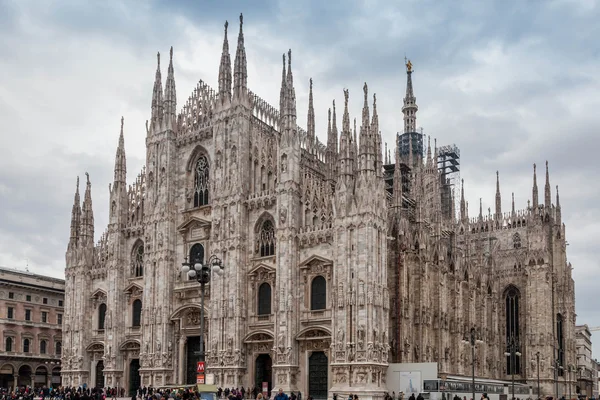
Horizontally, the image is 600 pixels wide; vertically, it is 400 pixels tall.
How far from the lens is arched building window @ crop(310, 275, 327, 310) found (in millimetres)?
48562

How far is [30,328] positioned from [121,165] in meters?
24.8

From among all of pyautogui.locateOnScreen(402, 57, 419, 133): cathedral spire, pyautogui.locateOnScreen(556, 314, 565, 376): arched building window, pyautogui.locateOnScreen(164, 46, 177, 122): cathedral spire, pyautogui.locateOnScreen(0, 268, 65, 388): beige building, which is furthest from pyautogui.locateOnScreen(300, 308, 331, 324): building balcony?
pyautogui.locateOnScreen(402, 57, 419, 133): cathedral spire

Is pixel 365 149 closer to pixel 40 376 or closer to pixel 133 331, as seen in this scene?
pixel 133 331

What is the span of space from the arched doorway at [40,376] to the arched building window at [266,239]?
36350 millimetres

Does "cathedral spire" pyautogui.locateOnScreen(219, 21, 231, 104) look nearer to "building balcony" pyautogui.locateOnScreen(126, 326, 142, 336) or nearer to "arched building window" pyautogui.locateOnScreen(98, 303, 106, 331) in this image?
"building balcony" pyautogui.locateOnScreen(126, 326, 142, 336)

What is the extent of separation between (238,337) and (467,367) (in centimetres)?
2289

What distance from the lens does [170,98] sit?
2333 inches

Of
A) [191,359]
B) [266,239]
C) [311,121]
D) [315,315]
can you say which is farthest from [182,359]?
[311,121]

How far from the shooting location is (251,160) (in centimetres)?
5431

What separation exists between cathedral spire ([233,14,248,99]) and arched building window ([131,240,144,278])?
14613 millimetres

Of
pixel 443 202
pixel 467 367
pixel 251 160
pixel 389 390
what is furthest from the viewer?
pixel 443 202

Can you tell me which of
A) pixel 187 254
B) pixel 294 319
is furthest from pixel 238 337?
pixel 187 254

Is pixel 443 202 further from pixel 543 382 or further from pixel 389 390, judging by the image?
pixel 389 390

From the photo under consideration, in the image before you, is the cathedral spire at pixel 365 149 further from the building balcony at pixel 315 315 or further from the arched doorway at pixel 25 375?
the arched doorway at pixel 25 375
